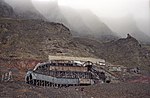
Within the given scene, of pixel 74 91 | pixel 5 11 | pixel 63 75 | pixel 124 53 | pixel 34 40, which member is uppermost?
pixel 5 11

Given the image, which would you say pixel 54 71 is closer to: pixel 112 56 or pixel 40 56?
pixel 40 56

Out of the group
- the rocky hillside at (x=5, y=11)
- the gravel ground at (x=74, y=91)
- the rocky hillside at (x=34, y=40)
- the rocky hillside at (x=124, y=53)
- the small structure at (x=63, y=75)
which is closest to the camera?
the gravel ground at (x=74, y=91)

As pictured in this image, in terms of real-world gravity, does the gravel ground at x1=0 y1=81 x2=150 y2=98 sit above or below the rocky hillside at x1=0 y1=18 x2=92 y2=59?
below

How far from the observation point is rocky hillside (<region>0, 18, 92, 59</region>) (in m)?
85.2

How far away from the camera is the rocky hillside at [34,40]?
85250mm

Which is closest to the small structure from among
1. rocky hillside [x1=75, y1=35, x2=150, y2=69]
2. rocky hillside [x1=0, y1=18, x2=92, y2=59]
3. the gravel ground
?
the gravel ground

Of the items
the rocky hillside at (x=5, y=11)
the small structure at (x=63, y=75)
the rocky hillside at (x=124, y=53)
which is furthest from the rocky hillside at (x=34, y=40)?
the rocky hillside at (x=5, y=11)

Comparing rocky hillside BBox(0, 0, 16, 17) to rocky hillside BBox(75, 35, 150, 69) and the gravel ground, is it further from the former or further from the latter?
the gravel ground

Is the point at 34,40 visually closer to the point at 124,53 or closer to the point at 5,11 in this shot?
the point at 124,53

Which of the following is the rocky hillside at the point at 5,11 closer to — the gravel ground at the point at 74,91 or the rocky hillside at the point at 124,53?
the rocky hillside at the point at 124,53

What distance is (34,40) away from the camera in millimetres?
95188

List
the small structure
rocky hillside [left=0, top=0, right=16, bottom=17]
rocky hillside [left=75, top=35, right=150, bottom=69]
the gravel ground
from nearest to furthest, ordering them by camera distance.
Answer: the gravel ground, the small structure, rocky hillside [left=75, top=35, right=150, bottom=69], rocky hillside [left=0, top=0, right=16, bottom=17]

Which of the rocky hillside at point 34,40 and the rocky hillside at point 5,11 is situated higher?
the rocky hillside at point 5,11

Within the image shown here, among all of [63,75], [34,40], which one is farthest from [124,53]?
[63,75]
